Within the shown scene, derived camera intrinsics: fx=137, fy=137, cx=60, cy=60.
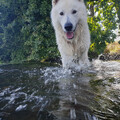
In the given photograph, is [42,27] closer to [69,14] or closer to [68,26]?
[69,14]

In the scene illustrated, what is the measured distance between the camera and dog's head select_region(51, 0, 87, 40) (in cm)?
319

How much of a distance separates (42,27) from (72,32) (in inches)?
162

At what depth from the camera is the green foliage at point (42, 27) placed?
6195mm

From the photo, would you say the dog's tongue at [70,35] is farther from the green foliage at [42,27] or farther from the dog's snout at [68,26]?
the green foliage at [42,27]

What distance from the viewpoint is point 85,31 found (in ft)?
12.3

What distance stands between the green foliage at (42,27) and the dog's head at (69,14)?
284 cm

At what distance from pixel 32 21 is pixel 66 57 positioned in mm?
4471

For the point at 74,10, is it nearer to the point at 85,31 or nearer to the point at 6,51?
the point at 85,31

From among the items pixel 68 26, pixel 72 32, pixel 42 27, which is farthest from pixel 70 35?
pixel 42 27

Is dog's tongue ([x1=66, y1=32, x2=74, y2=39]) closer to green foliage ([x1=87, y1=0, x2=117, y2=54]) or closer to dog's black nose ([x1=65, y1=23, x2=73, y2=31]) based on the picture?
dog's black nose ([x1=65, y1=23, x2=73, y2=31])

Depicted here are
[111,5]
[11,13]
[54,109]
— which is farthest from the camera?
[11,13]

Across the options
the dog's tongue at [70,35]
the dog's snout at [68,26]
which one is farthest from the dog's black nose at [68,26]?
the dog's tongue at [70,35]

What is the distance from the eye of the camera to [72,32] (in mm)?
3395

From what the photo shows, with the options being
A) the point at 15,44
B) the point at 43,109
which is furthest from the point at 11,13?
the point at 43,109
